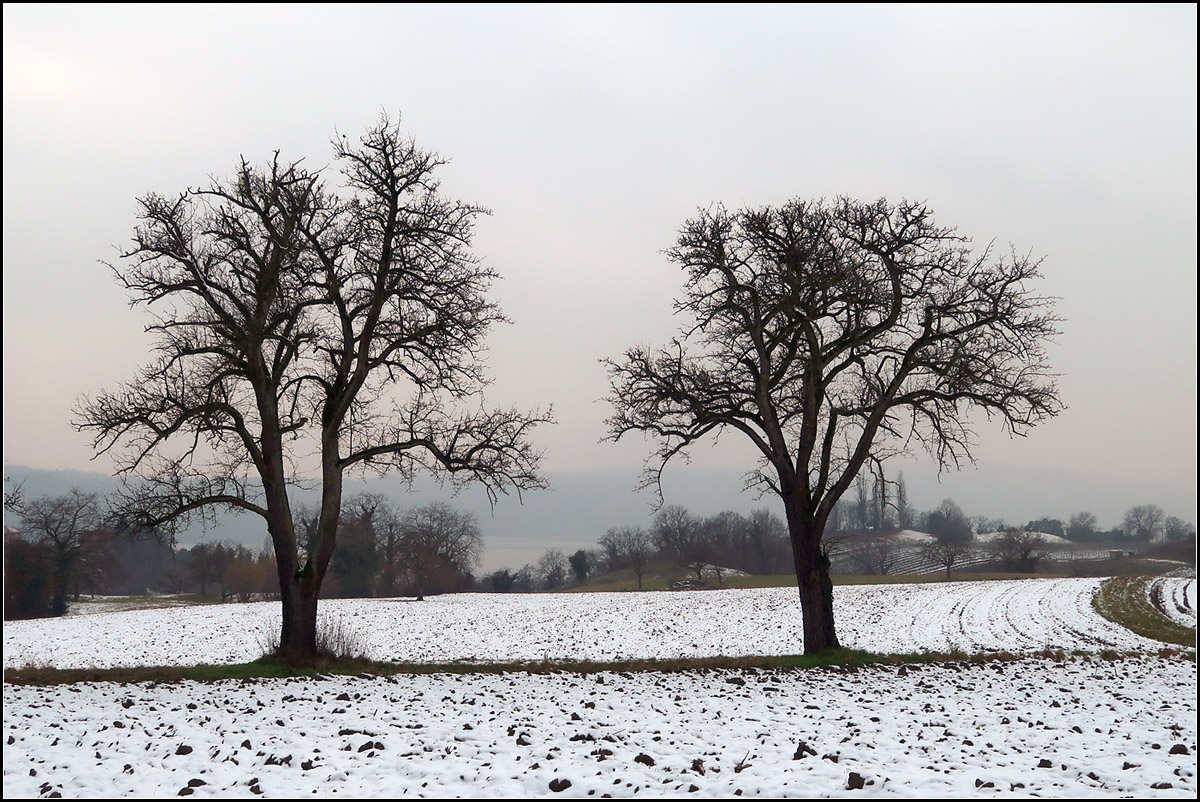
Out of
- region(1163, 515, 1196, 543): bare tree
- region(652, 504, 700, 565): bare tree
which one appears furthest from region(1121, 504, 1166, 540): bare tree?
region(652, 504, 700, 565): bare tree

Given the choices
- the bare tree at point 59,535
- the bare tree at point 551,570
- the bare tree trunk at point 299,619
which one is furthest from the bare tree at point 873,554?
the bare tree trunk at point 299,619

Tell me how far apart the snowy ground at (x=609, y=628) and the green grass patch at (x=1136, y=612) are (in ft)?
A: 2.40

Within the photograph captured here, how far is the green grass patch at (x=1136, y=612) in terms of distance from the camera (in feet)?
87.7

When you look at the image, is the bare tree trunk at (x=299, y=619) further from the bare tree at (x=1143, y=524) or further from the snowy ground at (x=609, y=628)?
the bare tree at (x=1143, y=524)

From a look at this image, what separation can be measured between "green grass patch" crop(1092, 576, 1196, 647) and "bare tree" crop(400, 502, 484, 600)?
132ft

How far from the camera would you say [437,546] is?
200 feet

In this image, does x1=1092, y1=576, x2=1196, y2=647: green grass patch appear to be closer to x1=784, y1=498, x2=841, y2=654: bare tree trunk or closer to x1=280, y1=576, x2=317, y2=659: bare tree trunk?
x1=784, y1=498, x2=841, y2=654: bare tree trunk

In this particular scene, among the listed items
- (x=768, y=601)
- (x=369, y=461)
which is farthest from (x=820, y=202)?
(x=768, y=601)

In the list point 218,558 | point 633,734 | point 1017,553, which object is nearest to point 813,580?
point 633,734

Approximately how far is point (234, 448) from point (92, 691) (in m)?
5.09

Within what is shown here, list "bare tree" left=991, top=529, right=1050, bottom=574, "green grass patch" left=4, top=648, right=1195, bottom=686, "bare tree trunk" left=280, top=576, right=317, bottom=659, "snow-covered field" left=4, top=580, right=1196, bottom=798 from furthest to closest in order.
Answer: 1. "bare tree" left=991, top=529, right=1050, bottom=574
2. "bare tree trunk" left=280, top=576, right=317, bottom=659
3. "green grass patch" left=4, top=648, right=1195, bottom=686
4. "snow-covered field" left=4, top=580, right=1196, bottom=798

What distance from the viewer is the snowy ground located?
25.8 m

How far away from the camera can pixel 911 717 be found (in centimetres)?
1147

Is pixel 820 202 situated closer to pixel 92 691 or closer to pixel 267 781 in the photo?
pixel 267 781
